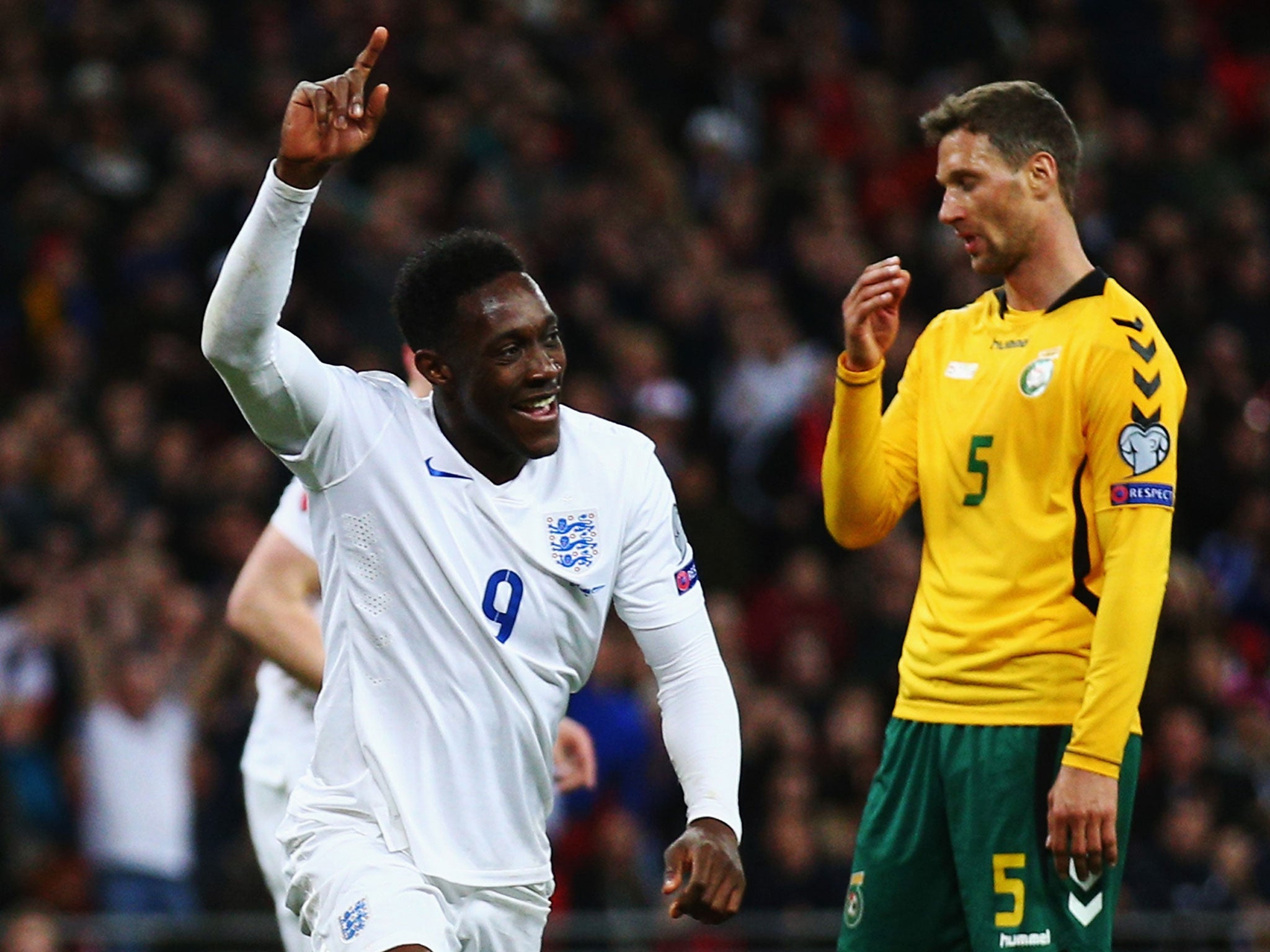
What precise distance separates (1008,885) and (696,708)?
92 centimetres

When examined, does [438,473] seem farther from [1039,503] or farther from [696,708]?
[1039,503]

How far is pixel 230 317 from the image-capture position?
14.4 ft

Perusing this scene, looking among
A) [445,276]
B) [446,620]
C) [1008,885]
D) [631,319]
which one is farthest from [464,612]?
[631,319]

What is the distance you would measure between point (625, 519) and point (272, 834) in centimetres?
204

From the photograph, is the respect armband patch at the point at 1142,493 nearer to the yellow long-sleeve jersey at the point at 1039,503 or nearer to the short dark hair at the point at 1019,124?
the yellow long-sleeve jersey at the point at 1039,503

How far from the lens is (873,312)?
5.29 metres

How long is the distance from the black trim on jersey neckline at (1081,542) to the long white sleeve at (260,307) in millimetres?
1890

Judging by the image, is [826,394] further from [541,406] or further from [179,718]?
[541,406]

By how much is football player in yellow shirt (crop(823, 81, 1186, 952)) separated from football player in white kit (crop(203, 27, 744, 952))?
26.4 inches

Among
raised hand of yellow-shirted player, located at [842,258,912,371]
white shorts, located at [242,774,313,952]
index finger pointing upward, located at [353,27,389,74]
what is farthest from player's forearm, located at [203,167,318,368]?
white shorts, located at [242,774,313,952]

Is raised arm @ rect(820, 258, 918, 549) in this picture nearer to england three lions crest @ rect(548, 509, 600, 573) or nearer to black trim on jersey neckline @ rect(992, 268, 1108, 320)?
black trim on jersey neckline @ rect(992, 268, 1108, 320)

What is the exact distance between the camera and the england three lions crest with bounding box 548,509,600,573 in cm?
487

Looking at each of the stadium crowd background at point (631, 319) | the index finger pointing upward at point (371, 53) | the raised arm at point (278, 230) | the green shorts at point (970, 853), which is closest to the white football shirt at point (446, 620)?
the raised arm at point (278, 230)

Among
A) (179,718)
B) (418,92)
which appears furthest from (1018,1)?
(179,718)
